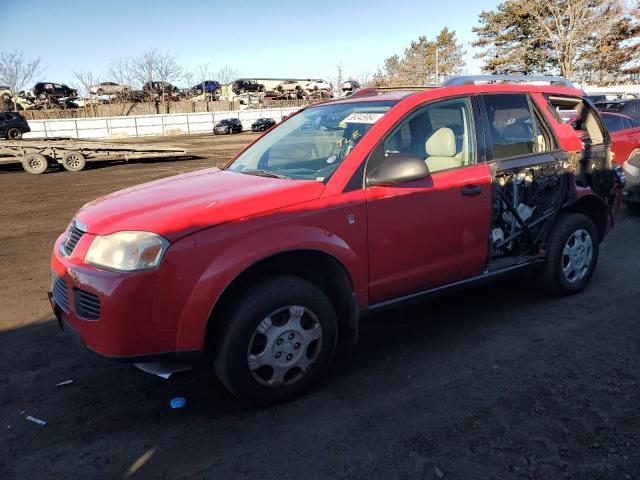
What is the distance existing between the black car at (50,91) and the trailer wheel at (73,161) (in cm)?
3322

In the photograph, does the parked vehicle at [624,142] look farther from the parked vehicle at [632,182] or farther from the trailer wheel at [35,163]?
the trailer wheel at [35,163]

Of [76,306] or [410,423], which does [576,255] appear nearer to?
[410,423]

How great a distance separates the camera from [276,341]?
295 centimetres

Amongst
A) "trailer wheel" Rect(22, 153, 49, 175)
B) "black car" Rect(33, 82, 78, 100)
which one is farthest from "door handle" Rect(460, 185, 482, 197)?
"black car" Rect(33, 82, 78, 100)

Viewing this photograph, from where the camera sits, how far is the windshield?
342cm

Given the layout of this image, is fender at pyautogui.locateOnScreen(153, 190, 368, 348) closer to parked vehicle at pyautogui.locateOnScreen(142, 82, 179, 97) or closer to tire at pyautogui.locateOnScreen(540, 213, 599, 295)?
tire at pyautogui.locateOnScreen(540, 213, 599, 295)

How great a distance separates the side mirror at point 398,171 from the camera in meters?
3.15

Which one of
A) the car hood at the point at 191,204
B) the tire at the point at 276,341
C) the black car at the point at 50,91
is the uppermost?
the black car at the point at 50,91

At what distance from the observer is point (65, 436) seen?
2840mm

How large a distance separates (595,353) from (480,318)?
0.93 metres

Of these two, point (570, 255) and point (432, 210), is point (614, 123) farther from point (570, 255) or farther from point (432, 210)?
point (432, 210)

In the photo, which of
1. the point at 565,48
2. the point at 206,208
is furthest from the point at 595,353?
the point at 565,48

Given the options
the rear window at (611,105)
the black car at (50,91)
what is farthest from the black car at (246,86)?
the rear window at (611,105)

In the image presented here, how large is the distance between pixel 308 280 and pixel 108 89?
53.1 metres
